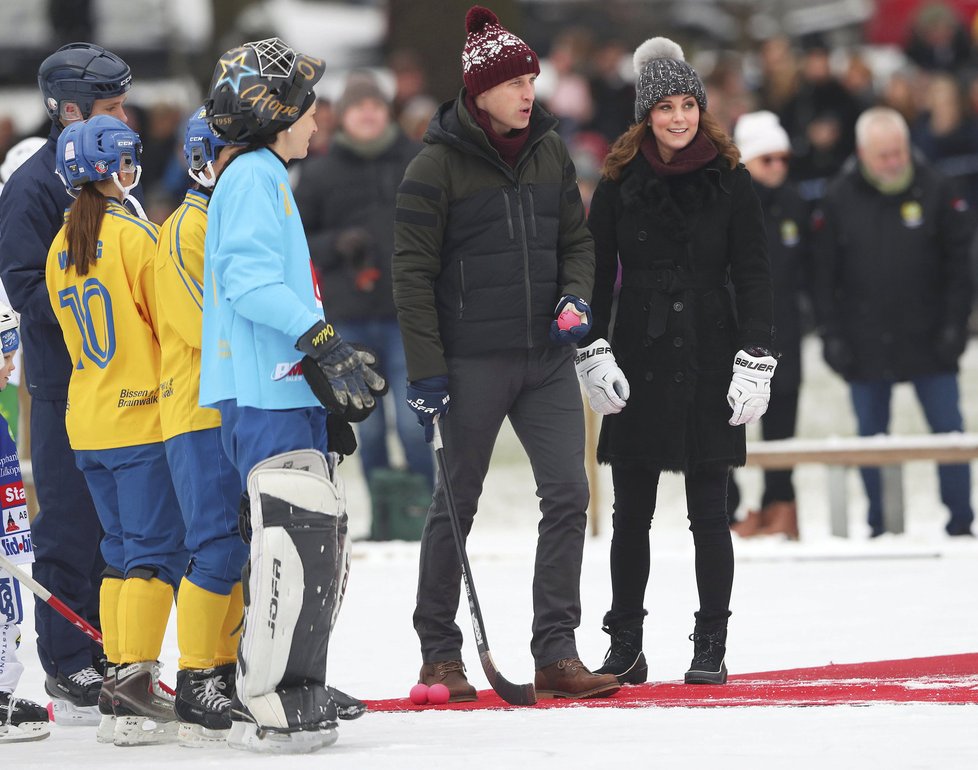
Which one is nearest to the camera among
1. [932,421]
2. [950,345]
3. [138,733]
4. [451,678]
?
[138,733]

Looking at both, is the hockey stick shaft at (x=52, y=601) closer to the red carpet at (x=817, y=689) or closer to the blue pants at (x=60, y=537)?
the blue pants at (x=60, y=537)

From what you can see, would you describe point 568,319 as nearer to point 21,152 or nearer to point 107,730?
point 107,730

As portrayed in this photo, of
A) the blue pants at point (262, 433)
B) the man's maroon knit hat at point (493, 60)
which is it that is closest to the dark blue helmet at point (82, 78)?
the man's maroon knit hat at point (493, 60)

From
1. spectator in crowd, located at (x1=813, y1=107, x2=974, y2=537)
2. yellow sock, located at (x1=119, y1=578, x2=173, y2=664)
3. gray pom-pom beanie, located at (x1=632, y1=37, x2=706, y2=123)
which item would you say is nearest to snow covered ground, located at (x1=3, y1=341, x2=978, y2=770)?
yellow sock, located at (x1=119, y1=578, x2=173, y2=664)

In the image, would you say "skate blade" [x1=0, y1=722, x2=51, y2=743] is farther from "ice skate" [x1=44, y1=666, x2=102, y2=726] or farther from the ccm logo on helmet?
the ccm logo on helmet

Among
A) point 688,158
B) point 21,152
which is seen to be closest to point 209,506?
point 688,158

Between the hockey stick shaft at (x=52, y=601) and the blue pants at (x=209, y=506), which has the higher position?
the blue pants at (x=209, y=506)

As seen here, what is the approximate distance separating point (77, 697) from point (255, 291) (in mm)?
1836

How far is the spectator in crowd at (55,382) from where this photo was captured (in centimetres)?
621

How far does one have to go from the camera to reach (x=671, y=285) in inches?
245

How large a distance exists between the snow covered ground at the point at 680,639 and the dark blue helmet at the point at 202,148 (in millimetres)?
1532

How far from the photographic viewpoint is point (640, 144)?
6352 mm

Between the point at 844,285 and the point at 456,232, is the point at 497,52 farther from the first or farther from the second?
the point at 844,285

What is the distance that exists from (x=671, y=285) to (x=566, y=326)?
50 centimetres
